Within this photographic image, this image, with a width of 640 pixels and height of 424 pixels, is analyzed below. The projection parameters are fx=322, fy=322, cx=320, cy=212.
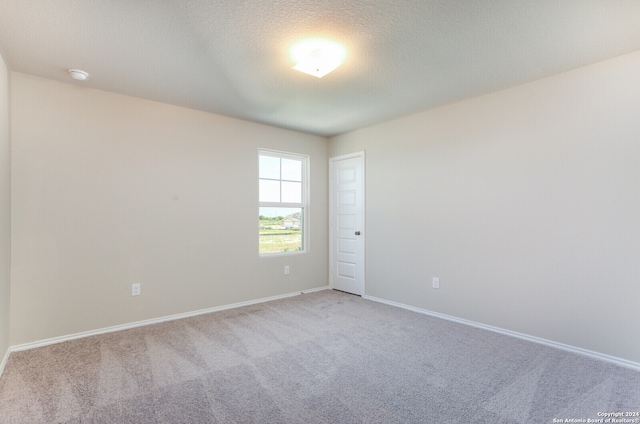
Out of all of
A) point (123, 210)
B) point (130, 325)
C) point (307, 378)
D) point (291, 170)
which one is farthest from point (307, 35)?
point (130, 325)

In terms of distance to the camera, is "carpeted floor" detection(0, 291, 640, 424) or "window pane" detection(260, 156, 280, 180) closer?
"carpeted floor" detection(0, 291, 640, 424)

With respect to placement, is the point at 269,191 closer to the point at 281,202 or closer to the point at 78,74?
the point at 281,202

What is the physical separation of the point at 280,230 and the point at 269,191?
1.91 feet

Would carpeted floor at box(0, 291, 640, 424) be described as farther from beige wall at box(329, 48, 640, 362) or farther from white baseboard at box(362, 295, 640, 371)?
beige wall at box(329, 48, 640, 362)

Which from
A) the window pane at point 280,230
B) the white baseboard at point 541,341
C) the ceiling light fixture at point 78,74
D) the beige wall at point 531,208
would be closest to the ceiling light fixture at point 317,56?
the beige wall at point 531,208

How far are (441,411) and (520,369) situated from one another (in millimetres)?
928

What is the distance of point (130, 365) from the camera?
8.07 feet

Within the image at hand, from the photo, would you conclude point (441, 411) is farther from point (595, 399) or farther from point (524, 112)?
point (524, 112)

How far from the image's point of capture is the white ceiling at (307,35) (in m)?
1.94

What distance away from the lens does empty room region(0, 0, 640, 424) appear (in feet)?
6.61

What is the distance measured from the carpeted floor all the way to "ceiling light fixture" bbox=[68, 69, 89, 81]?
2353mm

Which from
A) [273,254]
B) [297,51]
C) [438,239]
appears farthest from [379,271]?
[297,51]

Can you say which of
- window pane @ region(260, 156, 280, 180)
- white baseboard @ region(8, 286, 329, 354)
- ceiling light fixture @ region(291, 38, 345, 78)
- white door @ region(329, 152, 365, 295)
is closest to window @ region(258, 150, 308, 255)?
window pane @ region(260, 156, 280, 180)

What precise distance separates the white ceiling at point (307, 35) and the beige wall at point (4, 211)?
304mm
